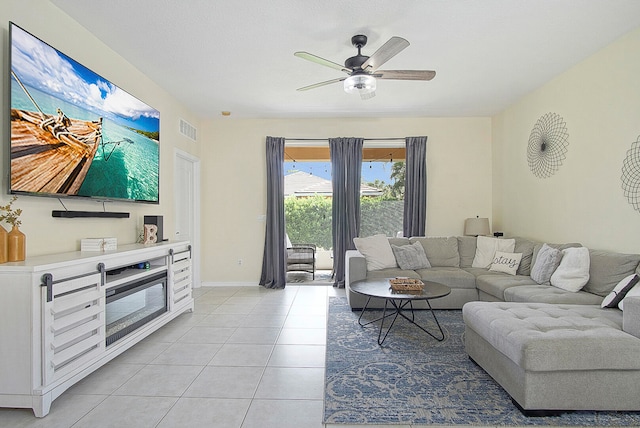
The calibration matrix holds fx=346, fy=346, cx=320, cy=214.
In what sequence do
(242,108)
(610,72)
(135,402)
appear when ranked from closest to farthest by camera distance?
(135,402), (610,72), (242,108)

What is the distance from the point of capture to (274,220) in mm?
5566

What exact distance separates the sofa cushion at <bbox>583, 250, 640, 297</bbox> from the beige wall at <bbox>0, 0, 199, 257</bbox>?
448 centimetres

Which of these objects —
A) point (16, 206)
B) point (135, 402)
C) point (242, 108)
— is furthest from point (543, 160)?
point (16, 206)

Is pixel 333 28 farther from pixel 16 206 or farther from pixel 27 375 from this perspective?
pixel 27 375

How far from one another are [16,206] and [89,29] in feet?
5.54

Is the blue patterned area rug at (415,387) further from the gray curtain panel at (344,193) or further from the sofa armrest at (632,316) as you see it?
the gray curtain panel at (344,193)

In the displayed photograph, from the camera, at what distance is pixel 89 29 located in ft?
9.78

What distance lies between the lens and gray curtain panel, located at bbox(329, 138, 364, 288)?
18.2ft

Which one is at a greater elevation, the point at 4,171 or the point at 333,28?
the point at 333,28

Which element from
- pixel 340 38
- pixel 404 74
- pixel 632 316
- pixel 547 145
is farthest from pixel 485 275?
pixel 340 38

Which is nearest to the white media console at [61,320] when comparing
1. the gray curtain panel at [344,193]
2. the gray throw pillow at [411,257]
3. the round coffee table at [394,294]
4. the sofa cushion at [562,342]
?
the round coffee table at [394,294]

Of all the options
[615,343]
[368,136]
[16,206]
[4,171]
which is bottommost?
[615,343]

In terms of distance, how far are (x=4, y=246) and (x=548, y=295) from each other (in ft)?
13.4

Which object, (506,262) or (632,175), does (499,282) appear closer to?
(506,262)
